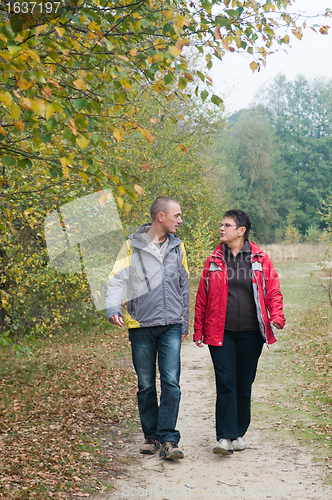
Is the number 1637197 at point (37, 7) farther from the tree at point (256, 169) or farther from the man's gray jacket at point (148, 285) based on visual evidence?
the tree at point (256, 169)

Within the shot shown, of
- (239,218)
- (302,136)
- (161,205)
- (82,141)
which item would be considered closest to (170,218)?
(161,205)

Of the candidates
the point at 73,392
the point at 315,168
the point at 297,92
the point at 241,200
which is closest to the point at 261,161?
the point at 241,200

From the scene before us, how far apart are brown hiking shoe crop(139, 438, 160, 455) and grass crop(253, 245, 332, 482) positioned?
1330 millimetres

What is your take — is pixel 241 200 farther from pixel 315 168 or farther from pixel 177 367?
pixel 177 367

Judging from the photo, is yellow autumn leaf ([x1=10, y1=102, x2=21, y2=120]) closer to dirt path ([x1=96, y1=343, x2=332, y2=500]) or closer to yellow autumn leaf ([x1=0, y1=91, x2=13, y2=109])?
yellow autumn leaf ([x1=0, y1=91, x2=13, y2=109])

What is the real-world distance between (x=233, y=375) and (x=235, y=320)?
1.73 feet

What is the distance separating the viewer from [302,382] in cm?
766

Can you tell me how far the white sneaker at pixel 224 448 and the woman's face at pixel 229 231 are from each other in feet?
6.23

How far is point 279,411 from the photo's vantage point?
6238 mm

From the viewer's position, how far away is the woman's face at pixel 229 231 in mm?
4949

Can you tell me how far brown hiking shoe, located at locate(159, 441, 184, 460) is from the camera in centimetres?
455

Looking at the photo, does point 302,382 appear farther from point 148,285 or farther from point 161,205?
point 161,205

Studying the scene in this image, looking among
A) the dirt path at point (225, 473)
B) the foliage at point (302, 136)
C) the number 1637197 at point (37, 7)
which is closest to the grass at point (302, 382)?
the dirt path at point (225, 473)

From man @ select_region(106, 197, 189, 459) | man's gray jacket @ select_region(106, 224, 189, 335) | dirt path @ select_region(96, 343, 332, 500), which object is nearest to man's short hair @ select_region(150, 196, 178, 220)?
man @ select_region(106, 197, 189, 459)
